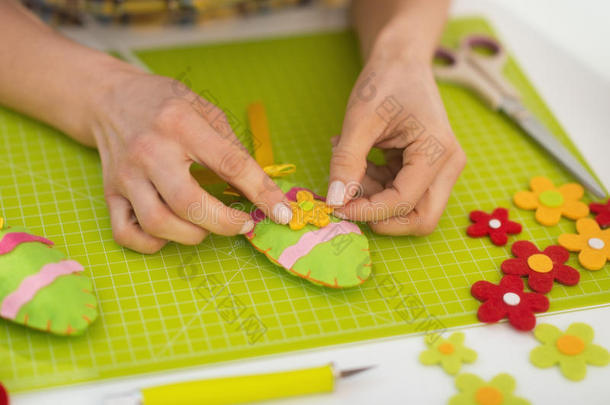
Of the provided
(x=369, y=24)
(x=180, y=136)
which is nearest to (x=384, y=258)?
(x=180, y=136)

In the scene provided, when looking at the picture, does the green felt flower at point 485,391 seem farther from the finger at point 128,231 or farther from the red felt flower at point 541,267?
the finger at point 128,231

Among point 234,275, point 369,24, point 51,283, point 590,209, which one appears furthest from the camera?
point 369,24

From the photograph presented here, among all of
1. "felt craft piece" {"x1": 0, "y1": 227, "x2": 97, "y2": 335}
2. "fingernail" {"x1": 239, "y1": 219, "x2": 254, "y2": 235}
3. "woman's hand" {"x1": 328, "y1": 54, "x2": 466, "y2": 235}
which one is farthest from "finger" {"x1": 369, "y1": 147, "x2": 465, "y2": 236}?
"felt craft piece" {"x1": 0, "y1": 227, "x2": 97, "y2": 335}

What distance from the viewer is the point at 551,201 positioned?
126 centimetres

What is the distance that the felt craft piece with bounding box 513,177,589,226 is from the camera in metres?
1.24

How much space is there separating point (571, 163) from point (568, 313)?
38 cm

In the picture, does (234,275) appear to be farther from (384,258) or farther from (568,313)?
(568,313)

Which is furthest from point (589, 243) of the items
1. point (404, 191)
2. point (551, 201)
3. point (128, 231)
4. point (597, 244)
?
point (128, 231)

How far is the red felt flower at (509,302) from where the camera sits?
3.43ft

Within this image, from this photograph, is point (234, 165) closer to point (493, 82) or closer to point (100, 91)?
point (100, 91)

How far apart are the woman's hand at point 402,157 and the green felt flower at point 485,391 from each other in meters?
0.28

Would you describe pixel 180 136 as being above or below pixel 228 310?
above

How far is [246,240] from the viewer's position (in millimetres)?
1154

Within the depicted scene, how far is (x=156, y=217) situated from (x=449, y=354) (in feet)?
1.57
